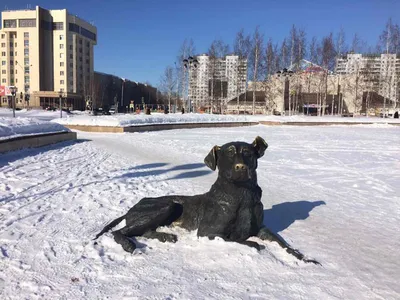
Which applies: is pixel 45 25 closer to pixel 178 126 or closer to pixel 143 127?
pixel 178 126

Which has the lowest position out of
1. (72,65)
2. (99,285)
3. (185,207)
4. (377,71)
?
(99,285)

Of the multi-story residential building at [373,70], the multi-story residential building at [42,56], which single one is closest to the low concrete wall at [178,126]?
the multi-story residential building at [373,70]

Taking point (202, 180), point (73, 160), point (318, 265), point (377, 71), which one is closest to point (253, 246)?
point (318, 265)

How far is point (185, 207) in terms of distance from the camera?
4.02 meters

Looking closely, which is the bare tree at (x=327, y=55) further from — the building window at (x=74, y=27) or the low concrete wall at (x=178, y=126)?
the building window at (x=74, y=27)

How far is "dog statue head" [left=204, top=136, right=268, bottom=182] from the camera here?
10.6 feet

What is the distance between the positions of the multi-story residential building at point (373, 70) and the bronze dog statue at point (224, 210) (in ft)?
175

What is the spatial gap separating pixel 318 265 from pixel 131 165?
22.6 feet

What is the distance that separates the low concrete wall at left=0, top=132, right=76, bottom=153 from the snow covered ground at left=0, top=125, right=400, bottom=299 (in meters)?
1.29

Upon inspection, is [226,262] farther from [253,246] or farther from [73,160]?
[73,160]

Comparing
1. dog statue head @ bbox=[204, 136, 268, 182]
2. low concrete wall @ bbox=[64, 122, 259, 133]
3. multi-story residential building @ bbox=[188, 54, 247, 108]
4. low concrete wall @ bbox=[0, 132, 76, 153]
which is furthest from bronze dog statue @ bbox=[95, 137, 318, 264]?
multi-story residential building @ bbox=[188, 54, 247, 108]

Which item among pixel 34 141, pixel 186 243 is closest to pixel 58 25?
pixel 34 141

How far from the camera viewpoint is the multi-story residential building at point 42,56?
3438 inches

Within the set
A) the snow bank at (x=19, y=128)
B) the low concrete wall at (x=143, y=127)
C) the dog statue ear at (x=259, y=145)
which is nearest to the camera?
the dog statue ear at (x=259, y=145)
